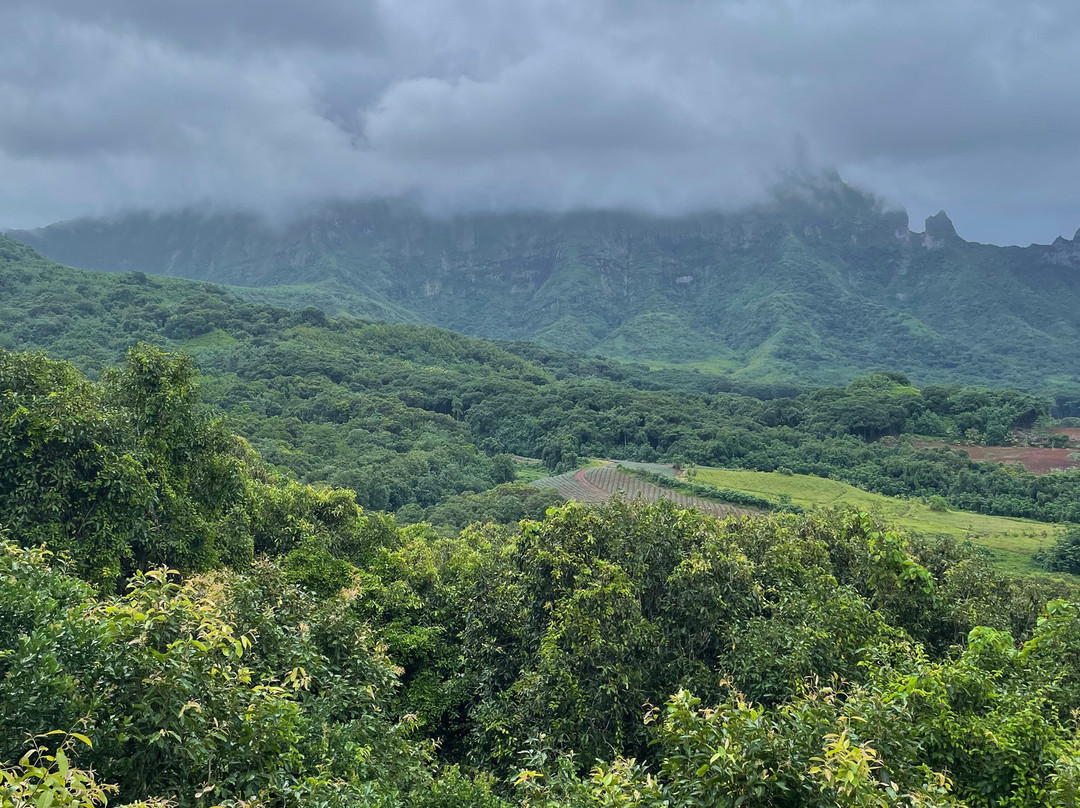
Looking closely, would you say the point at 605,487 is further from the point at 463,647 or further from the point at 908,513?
the point at 463,647

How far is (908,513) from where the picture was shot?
62031 millimetres

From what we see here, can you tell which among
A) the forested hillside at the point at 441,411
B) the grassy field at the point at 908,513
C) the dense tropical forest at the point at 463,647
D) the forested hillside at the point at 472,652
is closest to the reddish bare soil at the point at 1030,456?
the forested hillside at the point at 441,411

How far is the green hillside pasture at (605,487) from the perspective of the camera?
64.2 meters

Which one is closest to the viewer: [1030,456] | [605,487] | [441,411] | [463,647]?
[463,647]

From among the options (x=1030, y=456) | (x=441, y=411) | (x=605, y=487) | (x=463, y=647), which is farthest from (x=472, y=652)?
(x=441, y=411)

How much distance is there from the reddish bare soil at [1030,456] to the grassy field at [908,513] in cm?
1885

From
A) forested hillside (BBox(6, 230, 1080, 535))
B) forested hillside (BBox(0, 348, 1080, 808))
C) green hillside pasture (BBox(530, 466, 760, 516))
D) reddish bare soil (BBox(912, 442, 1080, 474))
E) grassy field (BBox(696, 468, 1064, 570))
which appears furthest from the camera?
reddish bare soil (BBox(912, 442, 1080, 474))

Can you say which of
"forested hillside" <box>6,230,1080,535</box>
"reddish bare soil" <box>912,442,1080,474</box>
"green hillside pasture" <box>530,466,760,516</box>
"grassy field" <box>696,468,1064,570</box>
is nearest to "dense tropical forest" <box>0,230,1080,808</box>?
"grassy field" <box>696,468,1064,570</box>

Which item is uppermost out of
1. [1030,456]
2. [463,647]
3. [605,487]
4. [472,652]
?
[1030,456]

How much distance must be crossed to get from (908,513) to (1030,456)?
32.0m

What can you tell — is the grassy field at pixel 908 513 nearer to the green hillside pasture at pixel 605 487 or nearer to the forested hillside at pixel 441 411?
the forested hillside at pixel 441 411

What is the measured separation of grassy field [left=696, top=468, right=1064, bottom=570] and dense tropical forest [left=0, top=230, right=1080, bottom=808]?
29480mm

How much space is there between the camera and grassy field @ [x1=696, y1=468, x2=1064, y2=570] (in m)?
51.5

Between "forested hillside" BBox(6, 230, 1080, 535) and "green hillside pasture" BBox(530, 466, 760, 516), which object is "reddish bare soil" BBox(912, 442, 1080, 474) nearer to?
"forested hillside" BBox(6, 230, 1080, 535)
